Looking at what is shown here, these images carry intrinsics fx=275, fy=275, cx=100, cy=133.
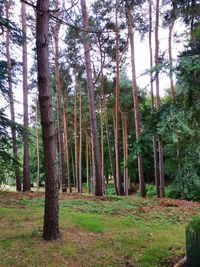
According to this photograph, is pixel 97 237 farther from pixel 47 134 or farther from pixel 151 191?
pixel 151 191

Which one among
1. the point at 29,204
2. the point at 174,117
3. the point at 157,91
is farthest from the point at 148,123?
the point at 157,91

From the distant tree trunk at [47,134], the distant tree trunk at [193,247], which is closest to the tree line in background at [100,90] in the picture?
the distant tree trunk at [47,134]

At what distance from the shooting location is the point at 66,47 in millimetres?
13586

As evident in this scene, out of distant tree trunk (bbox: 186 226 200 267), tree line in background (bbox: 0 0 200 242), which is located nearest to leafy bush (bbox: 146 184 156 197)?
tree line in background (bbox: 0 0 200 242)

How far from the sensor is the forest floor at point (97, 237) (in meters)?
3.86

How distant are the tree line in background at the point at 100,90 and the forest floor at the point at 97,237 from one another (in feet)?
1.48

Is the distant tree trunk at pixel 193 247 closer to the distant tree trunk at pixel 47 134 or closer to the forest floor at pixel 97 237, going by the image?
the forest floor at pixel 97 237

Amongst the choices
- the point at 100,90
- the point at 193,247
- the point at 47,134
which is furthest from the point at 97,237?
the point at 100,90

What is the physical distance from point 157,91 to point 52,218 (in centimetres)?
807

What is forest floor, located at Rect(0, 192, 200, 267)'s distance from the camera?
386 cm

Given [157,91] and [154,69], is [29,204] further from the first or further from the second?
[157,91]

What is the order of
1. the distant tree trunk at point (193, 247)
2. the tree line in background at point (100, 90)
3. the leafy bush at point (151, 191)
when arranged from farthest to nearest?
the leafy bush at point (151, 191)
the tree line in background at point (100, 90)
the distant tree trunk at point (193, 247)

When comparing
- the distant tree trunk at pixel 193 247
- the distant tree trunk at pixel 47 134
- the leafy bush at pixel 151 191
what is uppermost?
the distant tree trunk at pixel 47 134

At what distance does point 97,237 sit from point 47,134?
1964mm
